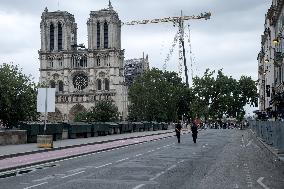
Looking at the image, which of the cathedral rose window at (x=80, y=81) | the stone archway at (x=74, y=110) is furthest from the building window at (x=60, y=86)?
the stone archway at (x=74, y=110)

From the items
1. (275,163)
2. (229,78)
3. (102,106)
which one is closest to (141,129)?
(102,106)

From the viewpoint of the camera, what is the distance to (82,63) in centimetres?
16888

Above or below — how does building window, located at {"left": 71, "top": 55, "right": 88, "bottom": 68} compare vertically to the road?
above

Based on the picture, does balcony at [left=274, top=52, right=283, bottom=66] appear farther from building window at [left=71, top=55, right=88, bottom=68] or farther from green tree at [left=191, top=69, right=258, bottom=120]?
building window at [left=71, top=55, right=88, bottom=68]

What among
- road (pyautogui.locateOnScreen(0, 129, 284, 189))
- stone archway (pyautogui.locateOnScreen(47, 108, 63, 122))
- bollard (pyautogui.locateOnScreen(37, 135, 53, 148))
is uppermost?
stone archway (pyautogui.locateOnScreen(47, 108, 63, 122))

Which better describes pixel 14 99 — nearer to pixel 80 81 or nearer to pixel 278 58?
pixel 278 58

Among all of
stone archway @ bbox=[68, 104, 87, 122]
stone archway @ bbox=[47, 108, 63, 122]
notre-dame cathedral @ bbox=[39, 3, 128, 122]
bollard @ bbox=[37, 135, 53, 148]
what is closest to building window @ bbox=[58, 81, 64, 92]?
notre-dame cathedral @ bbox=[39, 3, 128, 122]

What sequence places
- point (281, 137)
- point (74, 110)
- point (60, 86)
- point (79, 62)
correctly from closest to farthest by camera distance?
point (281, 137) < point (74, 110) < point (60, 86) < point (79, 62)

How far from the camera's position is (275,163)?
2292 centimetres

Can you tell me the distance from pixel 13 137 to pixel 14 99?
39.0m

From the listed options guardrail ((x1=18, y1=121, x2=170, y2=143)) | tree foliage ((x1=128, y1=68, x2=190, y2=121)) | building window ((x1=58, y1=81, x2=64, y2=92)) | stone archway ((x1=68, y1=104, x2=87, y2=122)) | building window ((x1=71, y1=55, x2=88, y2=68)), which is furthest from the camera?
building window ((x1=71, y1=55, x2=88, y2=68))

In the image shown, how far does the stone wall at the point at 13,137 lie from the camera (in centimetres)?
3278

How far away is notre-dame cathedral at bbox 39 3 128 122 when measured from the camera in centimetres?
16175

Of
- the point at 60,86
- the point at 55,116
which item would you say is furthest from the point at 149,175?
the point at 60,86
